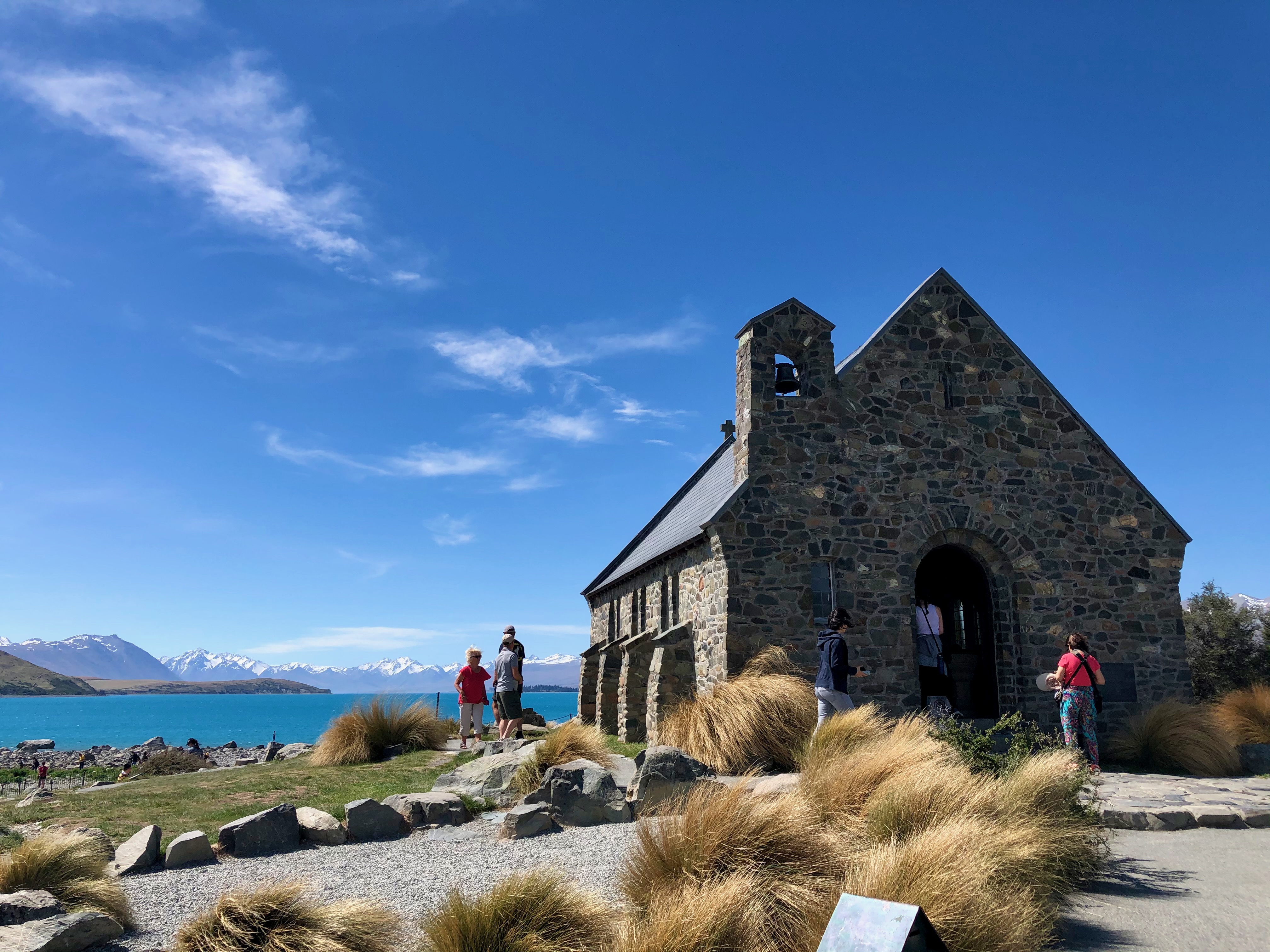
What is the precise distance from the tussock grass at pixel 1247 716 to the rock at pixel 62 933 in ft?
56.3

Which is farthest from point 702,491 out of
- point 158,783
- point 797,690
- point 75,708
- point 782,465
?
point 75,708

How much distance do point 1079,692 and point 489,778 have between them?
8823mm

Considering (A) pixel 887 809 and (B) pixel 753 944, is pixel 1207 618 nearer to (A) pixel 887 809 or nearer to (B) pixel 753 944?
(A) pixel 887 809

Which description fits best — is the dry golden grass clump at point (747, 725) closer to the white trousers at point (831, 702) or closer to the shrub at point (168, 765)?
the white trousers at point (831, 702)

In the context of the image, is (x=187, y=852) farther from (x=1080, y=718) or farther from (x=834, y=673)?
(x=1080, y=718)

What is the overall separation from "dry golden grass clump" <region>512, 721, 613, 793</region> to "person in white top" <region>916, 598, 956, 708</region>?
6.98 meters

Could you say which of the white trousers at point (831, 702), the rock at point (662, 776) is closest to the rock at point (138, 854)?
the rock at point (662, 776)

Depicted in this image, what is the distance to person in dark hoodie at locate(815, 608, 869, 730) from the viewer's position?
11.1 meters

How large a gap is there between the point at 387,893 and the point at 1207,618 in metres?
31.8

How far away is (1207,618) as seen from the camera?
28.9m

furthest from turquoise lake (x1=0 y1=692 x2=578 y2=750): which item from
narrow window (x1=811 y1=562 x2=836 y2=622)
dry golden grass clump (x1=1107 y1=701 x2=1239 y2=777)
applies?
dry golden grass clump (x1=1107 y1=701 x2=1239 y2=777)

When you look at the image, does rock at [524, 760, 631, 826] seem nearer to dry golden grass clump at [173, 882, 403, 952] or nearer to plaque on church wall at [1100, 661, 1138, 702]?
dry golden grass clump at [173, 882, 403, 952]

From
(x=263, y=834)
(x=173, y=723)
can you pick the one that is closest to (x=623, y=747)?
(x=263, y=834)

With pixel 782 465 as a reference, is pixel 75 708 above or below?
below
